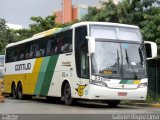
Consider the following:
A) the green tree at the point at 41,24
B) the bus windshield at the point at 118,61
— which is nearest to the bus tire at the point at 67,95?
the bus windshield at the point at 118,61

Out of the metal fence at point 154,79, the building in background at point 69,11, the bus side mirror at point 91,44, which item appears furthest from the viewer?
the building in background at point 69,11

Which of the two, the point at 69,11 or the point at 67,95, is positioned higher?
the point at 69,11

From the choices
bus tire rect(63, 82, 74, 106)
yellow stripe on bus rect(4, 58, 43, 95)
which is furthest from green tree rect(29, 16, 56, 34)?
bus tire rect(63, 82, 74, 106)

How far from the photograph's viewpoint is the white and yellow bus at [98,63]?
1817 cm

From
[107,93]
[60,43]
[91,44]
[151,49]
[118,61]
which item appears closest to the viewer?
[91,44]

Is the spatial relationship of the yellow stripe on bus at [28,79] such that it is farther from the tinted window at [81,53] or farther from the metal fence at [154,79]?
the metal fence at [154,79]

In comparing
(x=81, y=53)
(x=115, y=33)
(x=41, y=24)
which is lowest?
(x=81, y=53)

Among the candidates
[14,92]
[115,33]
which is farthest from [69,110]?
[14,92]

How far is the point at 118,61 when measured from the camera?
730 inches

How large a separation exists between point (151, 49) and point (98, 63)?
2895 mm

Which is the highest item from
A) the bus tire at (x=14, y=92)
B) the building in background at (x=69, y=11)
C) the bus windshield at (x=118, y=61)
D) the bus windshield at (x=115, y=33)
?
the building in background at (x=69, y=11)

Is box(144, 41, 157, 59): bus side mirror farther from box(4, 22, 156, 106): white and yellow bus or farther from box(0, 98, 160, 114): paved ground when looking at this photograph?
box(0, 98, 160, 114): paved ground

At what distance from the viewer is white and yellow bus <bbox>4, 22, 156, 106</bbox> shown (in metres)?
18.2

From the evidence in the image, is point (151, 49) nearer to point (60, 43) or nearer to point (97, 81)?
point (97, 81)
